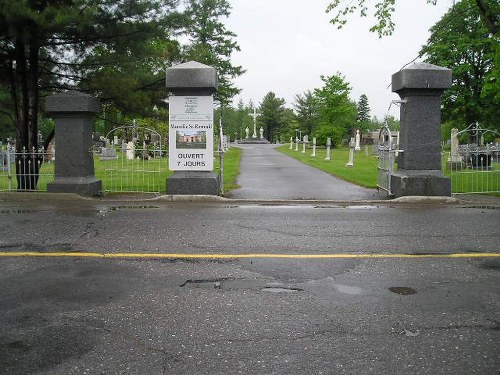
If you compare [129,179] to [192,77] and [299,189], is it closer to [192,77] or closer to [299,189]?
[299,189]

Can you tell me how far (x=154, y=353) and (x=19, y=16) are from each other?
34.2 ft

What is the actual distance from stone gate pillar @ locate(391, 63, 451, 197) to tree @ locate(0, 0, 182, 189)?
6.92 m

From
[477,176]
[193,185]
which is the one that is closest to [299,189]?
[193,185]

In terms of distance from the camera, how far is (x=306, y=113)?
3041 inches

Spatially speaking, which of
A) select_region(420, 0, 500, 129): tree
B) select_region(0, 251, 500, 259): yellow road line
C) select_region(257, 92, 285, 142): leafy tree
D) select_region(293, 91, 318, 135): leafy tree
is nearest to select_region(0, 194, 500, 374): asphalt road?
select_region(0, 251, 500, 259): yellow road line

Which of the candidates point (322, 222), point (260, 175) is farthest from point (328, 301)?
point (260, 175)

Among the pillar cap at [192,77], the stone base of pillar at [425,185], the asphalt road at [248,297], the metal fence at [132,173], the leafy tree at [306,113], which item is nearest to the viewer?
the asphalt road at [248,297]

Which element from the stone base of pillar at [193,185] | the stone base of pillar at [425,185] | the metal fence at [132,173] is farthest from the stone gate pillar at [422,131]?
the metal fence at [132,173]

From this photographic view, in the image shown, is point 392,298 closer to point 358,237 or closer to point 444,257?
point 444,257

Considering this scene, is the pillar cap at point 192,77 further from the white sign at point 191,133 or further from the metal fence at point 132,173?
the metal fence at point 132,173

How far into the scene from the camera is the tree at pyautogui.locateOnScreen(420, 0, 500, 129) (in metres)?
40.0

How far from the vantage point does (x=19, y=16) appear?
1134 cm

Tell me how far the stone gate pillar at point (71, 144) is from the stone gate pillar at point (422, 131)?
25.6ft

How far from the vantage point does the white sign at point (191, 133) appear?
12.1 metres
